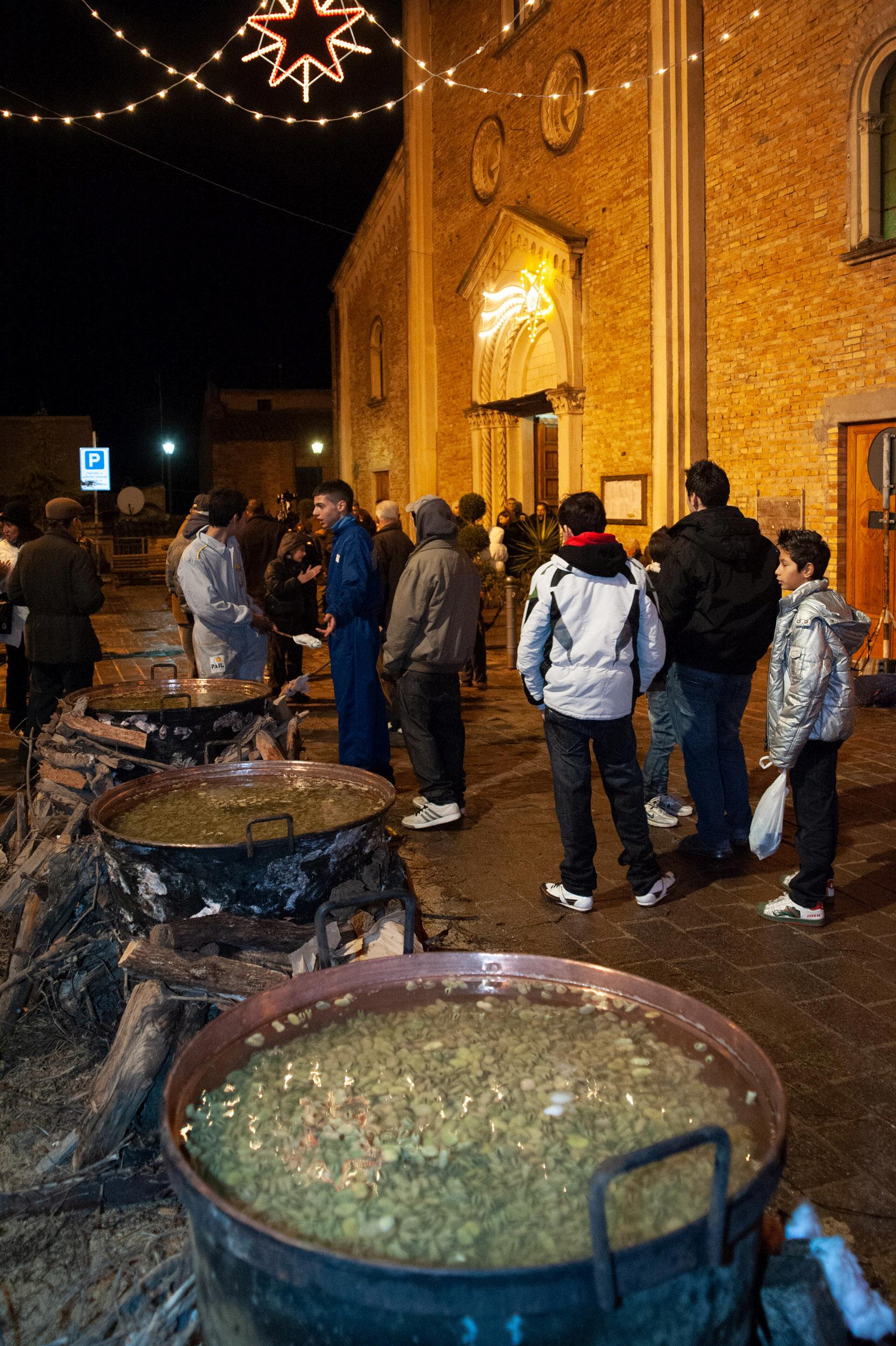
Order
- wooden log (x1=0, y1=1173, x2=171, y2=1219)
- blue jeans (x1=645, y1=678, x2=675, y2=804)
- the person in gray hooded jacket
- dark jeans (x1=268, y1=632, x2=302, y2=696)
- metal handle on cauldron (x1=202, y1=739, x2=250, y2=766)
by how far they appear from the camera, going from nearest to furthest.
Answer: wooden log (x1=0, y1=1173, x2=171, y2=1219) < metal handle on cauldron (x1=202, y1=739, x2=250, y2=766) < the person in gray hooded jacket < blue jeans (x1=645, y1=678, x2=675, y2=804) < dark jeans (x1=268, y1=632, x2=302, y2=696)

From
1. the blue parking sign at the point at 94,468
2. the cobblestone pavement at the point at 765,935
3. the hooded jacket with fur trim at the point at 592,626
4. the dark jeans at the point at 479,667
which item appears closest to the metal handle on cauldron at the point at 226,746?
the cobblestone pavement at the point at 765,935

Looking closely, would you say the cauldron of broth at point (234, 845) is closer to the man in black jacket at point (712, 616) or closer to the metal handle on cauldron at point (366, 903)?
the metal handle on cauldron at point (366, 903)

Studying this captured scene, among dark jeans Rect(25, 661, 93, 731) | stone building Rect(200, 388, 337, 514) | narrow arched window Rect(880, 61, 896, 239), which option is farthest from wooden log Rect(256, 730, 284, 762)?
stone building Rect(200, 388, 337, 514)

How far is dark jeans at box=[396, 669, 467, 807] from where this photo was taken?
6.46 meters

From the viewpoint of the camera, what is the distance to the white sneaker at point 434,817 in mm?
6559

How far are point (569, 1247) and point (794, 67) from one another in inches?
535

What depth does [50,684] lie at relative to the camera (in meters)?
7.73

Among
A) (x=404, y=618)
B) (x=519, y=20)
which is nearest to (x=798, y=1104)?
(x=404, y=618)

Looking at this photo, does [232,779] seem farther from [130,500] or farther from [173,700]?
[130,500]

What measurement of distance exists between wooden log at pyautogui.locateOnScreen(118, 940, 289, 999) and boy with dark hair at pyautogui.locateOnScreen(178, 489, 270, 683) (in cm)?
341

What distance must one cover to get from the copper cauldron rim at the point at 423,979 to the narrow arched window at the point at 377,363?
2405 centimetres

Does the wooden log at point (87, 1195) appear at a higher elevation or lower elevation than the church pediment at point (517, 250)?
lower

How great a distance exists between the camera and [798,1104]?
3.38 m

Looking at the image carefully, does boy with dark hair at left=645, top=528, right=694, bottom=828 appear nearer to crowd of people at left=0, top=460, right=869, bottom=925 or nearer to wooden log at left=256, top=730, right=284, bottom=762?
crowd of people at left=0, top=460, right=869, bottom=925
